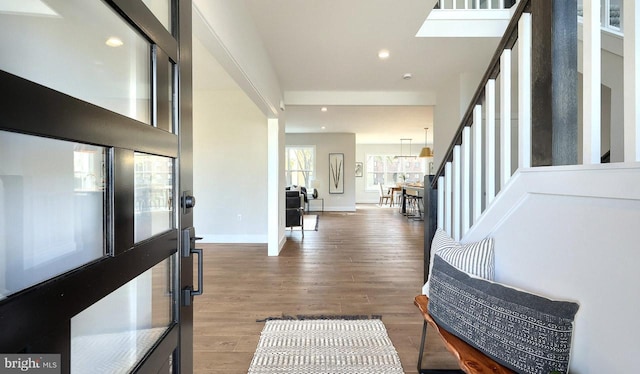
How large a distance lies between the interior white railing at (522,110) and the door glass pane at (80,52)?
141cm

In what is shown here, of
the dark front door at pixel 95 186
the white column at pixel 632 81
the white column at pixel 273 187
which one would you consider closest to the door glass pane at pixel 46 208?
the dark front door at pixel 95 186

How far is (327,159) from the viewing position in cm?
1002

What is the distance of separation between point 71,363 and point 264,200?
4.43m

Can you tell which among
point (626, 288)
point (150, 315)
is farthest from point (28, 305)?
point (626, 288)

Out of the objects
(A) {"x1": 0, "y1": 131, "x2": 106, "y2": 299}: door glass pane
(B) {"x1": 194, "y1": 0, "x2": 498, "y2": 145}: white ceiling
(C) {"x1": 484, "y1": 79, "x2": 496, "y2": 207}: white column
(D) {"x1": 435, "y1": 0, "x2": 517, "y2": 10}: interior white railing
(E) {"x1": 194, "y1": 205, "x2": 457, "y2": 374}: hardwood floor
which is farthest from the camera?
(D) {"x1": 435, "y1": 0, "x2": 517, "y2": 10}: interior white railing

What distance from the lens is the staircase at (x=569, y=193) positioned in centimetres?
85

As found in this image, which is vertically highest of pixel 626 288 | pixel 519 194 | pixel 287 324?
pixel 519 194

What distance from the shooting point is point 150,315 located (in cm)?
93

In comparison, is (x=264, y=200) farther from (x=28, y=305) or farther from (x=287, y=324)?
(x=28, y=305)

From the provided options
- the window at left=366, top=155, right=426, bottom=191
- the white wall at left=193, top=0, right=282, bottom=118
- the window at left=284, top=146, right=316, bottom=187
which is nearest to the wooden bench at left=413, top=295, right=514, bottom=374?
the white wall at left=193, top=0, right=282, bottom=118

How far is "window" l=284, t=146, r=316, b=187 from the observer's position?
1005 centimetres

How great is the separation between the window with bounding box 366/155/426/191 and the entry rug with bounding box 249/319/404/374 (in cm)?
1065

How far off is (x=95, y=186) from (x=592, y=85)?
150 cm

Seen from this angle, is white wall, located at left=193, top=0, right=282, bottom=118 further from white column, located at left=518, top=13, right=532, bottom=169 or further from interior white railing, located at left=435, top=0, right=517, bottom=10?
interior white railing, located at left=435, top=0, right=517, bottom=10
